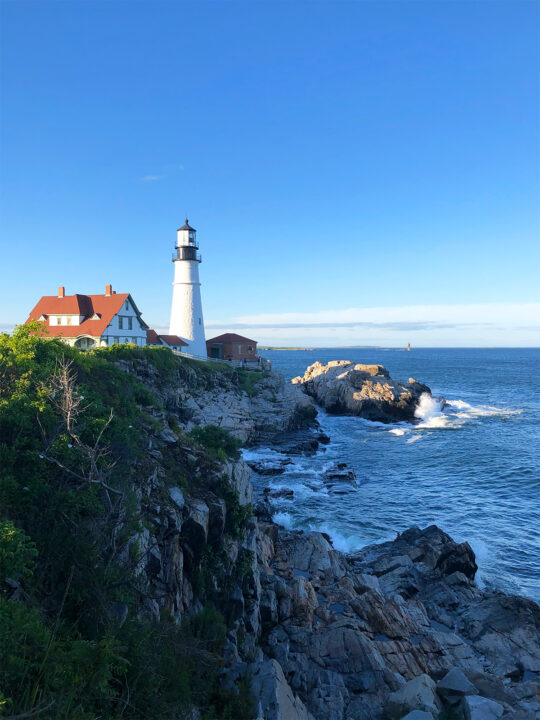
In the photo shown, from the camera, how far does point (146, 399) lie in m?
19.6

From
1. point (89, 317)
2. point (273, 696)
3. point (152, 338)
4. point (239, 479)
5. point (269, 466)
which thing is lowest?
point (269, 466)

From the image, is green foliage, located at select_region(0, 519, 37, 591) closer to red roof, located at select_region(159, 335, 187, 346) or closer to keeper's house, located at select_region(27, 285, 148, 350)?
keeper's house, located at select_region(27, 285, 148, 350)

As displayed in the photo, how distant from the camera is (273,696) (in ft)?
28.2

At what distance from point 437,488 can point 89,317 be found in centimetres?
3493

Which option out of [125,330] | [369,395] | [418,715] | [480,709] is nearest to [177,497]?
[418,715]

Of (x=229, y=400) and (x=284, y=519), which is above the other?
(x=229, y=400)

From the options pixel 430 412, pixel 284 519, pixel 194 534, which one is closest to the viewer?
pixel 194 534

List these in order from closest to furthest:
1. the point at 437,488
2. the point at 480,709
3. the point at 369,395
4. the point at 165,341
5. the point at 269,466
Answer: the point at 480,709 → the point at 437,488 → the point at 269,466 → the point at 165,341 → the point at 369,395

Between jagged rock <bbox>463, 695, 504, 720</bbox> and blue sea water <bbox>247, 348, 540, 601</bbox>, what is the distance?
414 inches

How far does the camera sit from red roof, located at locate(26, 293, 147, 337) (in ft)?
129

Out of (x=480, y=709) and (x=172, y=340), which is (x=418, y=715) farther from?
(x=172, y=340)

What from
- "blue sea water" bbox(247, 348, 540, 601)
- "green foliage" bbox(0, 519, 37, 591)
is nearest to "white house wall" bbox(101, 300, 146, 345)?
"blue sea water" bbox(247, 348, 540, 601)

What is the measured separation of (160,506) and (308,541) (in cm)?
1069

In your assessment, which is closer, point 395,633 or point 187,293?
point 395,633
